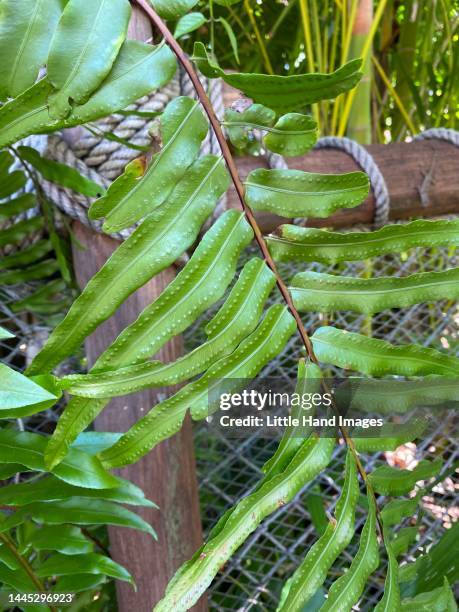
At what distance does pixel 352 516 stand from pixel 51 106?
0.35 meters

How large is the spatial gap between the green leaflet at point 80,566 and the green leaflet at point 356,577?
0.61 feet

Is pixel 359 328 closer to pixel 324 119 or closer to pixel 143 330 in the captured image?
pixel 324 119

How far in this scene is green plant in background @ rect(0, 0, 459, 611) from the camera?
352 mm

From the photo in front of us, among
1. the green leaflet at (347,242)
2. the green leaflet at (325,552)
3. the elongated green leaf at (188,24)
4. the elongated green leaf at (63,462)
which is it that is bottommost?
the green leaflet at (325,552)

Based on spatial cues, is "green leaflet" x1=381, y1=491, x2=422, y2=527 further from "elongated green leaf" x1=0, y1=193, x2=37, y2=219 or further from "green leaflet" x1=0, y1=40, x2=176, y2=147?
"elongated green leaf" x1=0, y1=193, x2=37, y2=219

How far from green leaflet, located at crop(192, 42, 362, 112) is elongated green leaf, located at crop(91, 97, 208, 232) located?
31mm

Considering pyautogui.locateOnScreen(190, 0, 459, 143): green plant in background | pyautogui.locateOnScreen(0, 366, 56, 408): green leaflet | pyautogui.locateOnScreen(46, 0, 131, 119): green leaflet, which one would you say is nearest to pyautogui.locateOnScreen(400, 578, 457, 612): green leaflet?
pyautogui.locateOnScreen(0, 366, 56, 408): green leaflet

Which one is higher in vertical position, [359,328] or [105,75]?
[105,75]

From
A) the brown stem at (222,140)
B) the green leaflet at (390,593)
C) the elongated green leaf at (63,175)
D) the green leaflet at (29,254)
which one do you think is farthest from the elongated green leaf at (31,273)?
the green leaflet at (390,593)

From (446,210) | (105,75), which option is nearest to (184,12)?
(105,75)

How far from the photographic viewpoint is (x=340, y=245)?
421mm

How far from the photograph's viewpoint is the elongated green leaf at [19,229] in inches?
28.0

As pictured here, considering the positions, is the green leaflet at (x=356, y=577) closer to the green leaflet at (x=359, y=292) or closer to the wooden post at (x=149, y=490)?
the green leaflet at (x=359, y=292)

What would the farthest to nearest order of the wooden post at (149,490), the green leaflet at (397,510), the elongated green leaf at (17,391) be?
the wooden post at (149,490) → the green leaflet at (397,510) → the elongated green leaf at (17,391)
